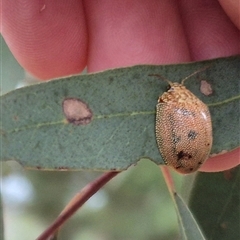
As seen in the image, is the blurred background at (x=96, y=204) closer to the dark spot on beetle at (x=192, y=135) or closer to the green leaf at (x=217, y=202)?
the green leaf at (x=217, y=202)

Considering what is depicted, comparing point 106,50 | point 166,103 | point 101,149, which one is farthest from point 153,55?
point 101,149

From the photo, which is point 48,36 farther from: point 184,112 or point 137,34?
point 184,112

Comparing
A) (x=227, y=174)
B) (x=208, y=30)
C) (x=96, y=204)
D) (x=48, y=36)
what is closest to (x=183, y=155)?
(x=227, y=174)

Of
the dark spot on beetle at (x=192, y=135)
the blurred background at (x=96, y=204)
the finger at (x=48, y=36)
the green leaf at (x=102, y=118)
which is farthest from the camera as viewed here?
the blurred background at (x=96, y=204)

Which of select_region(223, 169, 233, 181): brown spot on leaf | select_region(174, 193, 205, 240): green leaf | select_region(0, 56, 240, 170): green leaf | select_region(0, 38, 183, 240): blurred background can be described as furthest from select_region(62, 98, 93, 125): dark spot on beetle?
select_region(0, 38, 183, 240): blurred background

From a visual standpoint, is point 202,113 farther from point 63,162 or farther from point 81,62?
point 81,62

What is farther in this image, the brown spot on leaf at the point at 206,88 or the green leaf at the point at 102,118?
the brown spot on leaf at the point at 206,88

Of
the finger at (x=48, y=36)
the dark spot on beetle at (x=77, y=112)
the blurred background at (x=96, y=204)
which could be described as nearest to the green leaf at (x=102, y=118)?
the dark spot on beetle at (x=77, y=112)
